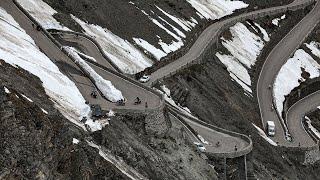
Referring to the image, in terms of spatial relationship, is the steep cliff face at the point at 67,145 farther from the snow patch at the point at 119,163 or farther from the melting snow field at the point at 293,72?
the melting snow field at the point at 293,72

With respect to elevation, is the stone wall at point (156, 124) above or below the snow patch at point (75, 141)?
below

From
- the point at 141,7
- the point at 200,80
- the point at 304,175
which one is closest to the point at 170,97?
the point at 200,80

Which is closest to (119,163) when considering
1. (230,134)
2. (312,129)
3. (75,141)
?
(75,141)

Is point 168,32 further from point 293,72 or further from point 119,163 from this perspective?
point 119,163

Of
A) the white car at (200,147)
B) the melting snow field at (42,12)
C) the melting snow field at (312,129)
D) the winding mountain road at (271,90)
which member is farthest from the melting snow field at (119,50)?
the melting snow field at (312,129)

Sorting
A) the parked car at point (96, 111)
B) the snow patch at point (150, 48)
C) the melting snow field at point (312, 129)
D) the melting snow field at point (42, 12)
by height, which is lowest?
the melting snow field at point (42, 12)

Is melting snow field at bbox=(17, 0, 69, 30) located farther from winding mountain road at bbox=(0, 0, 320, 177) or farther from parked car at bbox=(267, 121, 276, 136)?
parked car at bbox=(267, 121, 276, 136)

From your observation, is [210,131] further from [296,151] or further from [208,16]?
[208,16]

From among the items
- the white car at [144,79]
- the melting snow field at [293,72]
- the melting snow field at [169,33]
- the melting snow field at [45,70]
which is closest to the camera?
the melting snow field at [45,70]
